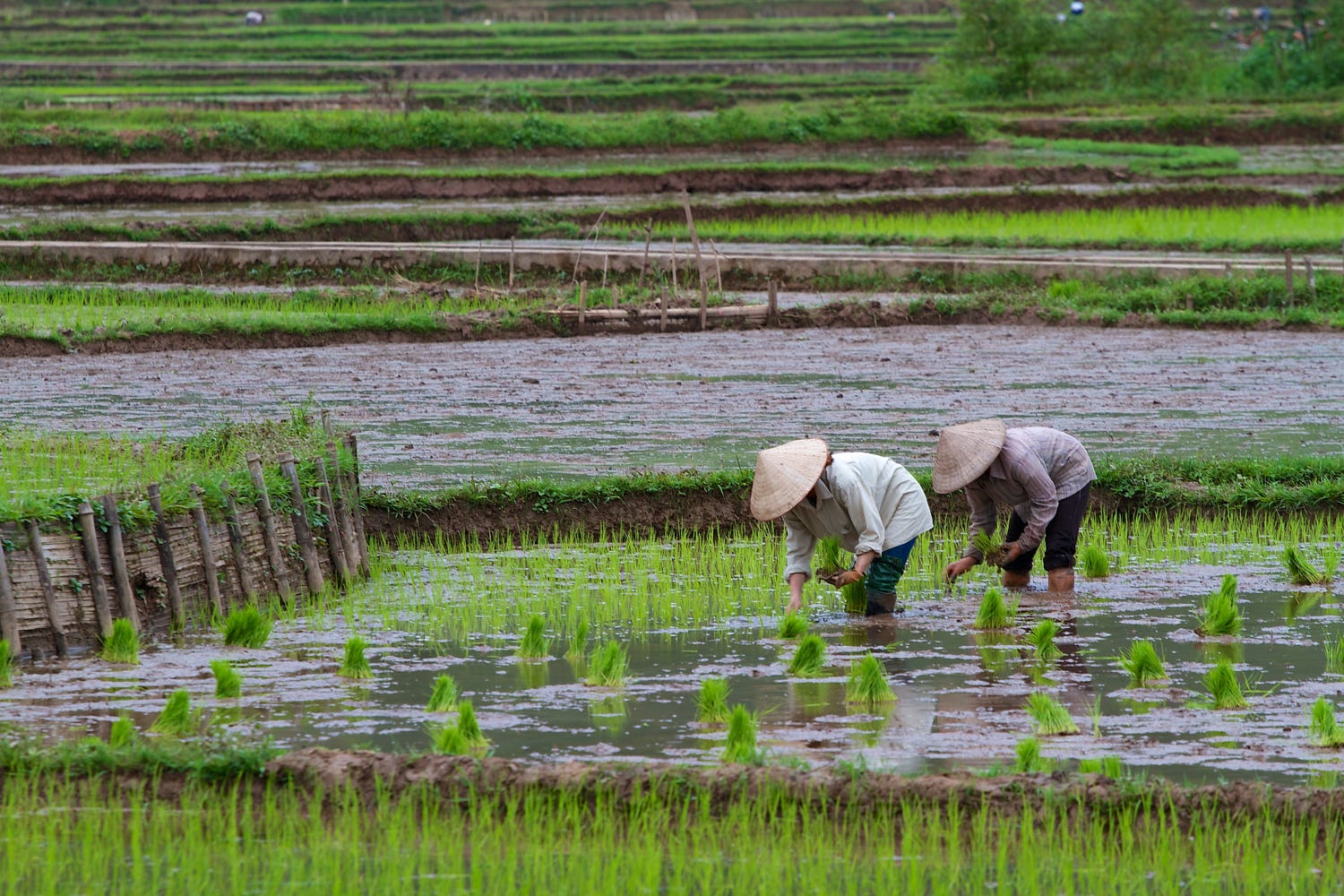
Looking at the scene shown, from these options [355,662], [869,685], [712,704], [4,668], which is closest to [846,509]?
[869,685]

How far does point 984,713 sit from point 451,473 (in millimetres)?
4621

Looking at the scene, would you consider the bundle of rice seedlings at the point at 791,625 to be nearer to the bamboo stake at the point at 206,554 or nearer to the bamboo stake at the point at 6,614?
the bamboo stake at the point at 206,554

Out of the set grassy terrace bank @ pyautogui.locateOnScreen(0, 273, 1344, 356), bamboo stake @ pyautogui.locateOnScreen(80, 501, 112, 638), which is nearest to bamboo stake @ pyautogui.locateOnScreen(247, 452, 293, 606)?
bamboo stake @ pyautogui.locateOnScreen(80, 501, 112, 638)

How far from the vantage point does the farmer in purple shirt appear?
647 cm

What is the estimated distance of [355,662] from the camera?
5.76 metres

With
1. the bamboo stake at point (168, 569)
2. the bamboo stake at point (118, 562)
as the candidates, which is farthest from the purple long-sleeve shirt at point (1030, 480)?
the bamboo stake at point (118, 562)

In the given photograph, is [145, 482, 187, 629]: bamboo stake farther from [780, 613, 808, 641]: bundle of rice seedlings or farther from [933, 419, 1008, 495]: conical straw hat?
[933, 419, 1008, 495]: conical straw hat

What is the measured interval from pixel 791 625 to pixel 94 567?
2671 millimetres

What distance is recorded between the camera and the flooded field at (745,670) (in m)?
4.94

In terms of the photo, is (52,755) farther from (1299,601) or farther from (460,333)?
(460,333)

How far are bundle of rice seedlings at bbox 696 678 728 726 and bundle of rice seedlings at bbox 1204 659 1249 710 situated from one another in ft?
5.27

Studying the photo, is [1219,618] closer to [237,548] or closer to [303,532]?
[303,532]

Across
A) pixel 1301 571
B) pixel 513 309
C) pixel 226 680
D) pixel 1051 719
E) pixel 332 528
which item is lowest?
pixel 1301 571

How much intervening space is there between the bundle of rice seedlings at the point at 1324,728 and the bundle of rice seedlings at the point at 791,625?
202cm
